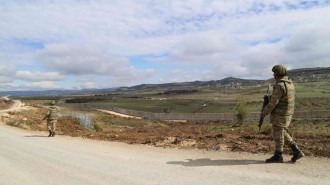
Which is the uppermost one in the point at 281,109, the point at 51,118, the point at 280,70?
the point at 280,70

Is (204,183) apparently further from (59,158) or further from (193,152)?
(59,158)

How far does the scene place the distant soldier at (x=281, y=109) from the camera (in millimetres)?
4898

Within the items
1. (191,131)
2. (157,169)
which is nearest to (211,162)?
(157,169)

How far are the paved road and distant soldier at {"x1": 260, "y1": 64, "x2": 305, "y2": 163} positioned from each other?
340 millimetres

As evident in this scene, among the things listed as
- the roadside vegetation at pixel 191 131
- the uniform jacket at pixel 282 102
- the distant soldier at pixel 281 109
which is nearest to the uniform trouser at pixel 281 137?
the distant soldier at pixel 281 109

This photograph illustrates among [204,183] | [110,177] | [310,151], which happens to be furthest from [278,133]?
[110,177]

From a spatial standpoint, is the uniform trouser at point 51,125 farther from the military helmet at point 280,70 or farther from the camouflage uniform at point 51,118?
the military helmet at point 280,70

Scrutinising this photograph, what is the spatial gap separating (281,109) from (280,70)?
33.7 inches

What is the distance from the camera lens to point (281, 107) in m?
4.97

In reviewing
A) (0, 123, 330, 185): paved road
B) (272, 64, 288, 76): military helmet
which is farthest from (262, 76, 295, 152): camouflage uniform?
(0, 123, 330, 185): paved road

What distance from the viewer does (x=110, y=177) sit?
4844 mm

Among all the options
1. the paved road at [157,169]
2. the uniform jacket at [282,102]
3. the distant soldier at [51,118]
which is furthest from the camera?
the distant soldier at [51,118]

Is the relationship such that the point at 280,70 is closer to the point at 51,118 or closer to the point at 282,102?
the point at 282,102

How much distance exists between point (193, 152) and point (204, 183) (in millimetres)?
2643
